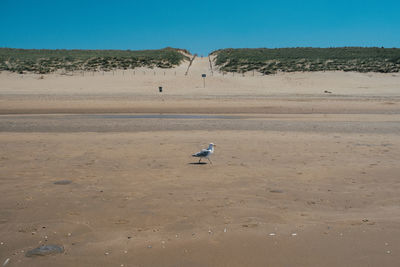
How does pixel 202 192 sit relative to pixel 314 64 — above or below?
below

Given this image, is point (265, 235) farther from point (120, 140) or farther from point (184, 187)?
point (120, 140)

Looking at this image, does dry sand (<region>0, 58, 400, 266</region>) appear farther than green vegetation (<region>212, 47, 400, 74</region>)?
No

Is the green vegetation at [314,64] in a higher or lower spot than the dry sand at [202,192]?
higher

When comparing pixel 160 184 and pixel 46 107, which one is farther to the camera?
pixel 46 107

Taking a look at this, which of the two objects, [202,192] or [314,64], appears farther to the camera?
[314,64]

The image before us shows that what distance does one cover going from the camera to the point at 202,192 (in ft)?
23.1

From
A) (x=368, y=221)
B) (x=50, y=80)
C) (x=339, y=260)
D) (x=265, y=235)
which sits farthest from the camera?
(x=50, y=80)

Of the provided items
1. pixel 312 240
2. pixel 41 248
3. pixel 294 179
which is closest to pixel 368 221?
pixel 312 240

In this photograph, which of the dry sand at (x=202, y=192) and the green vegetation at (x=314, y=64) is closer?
the dry sand at (x=202, y=192)

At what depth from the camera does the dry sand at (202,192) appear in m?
4.83

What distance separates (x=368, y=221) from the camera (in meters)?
5.67

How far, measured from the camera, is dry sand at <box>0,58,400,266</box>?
4.83 metres

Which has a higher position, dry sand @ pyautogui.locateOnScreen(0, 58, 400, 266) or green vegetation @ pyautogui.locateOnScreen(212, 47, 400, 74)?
green vegetation @ pyautogui.locateOnScreen(212, 47, 400, 74)

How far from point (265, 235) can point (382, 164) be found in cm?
518
